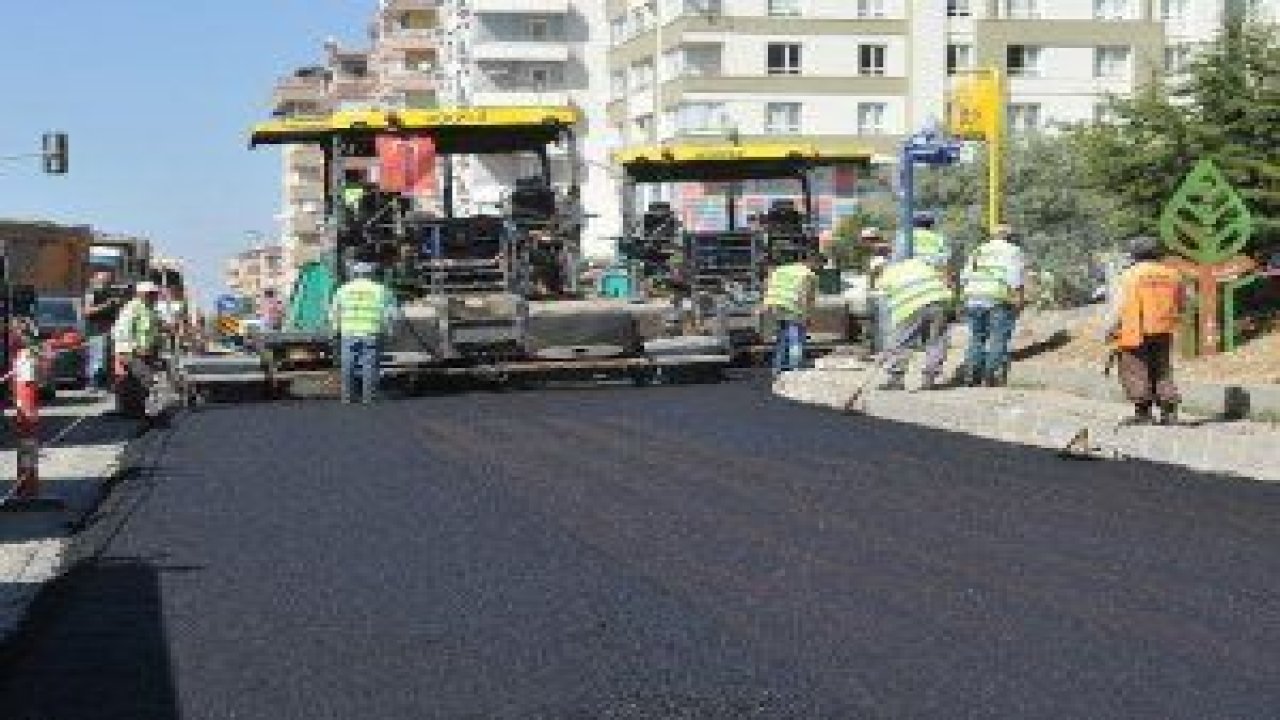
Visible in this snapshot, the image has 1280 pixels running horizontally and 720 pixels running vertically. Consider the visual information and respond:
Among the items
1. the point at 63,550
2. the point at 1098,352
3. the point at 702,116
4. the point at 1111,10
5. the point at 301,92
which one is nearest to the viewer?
the point at 63,550

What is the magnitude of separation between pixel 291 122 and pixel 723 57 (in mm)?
46773

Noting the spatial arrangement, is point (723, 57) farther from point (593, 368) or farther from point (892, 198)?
point (593, 368)

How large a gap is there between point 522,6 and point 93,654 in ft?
Result: 256

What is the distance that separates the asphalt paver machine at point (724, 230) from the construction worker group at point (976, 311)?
143cm

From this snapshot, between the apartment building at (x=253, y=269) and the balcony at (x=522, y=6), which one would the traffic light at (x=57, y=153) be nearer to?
the balcony at (x=522, y=6)

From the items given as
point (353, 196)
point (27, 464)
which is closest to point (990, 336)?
point (353, 196)

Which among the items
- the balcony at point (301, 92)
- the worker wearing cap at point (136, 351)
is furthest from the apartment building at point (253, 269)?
the worker wearing cap at point (136, 351)

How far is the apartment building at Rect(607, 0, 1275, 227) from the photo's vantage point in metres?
66.0

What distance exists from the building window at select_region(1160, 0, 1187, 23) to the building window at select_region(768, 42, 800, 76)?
39.0 feet

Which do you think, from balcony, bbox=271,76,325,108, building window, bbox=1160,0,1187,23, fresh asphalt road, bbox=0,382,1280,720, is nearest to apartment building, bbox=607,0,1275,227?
building window, bbox=1160,0,1187,23

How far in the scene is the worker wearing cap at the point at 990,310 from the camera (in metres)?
17.6

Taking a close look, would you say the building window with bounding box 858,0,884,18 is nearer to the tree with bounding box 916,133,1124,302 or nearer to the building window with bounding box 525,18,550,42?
the tree with bounding box 916,133,1124,302

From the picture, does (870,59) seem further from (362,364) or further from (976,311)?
(976,311)

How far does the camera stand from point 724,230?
24.6 metres
